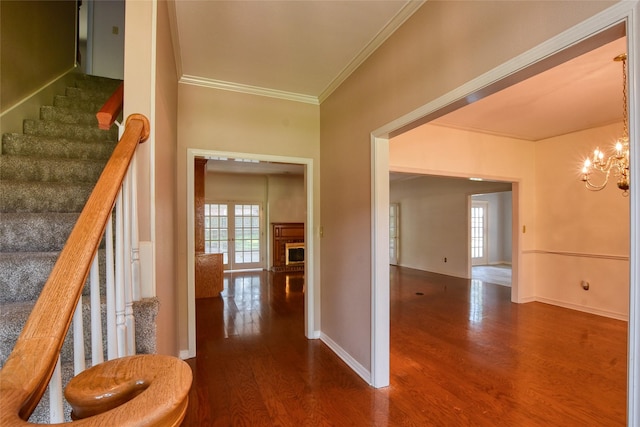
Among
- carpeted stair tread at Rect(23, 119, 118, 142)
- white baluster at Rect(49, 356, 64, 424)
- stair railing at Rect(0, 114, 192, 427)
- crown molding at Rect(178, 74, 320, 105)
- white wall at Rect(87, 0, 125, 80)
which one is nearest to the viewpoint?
stair railing at Rect(0, 114, 192, 427)

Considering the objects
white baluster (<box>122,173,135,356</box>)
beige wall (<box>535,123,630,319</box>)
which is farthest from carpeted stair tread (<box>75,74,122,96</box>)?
beige wall (<box>535,123,630,319</box>)

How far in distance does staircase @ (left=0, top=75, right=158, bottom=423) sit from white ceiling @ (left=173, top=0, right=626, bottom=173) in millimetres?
1094

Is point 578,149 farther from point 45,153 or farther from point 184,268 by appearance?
point 45,153

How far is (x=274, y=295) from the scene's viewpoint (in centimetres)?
544

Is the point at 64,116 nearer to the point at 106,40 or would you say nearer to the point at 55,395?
the point at 106,40

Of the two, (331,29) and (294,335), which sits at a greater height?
(331,29)

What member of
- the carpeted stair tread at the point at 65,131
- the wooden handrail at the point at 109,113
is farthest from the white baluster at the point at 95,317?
the carpeted stair tread at the point at 65,131

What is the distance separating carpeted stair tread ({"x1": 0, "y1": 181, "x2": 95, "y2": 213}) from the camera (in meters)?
1.82

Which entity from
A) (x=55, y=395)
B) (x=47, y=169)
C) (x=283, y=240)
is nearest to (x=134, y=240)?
(x=55, y=395)

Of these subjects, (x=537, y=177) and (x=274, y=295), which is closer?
(x=537, y=177)

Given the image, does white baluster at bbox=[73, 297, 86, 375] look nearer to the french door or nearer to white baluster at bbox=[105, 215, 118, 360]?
white baluster at bbox=[105, 215, 118, 360]

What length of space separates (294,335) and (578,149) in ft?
16.3

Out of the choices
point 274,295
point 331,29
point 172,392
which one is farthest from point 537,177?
point 172,392

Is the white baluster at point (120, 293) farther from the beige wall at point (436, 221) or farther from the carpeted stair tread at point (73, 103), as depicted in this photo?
the beige wall at point (436, 221)
